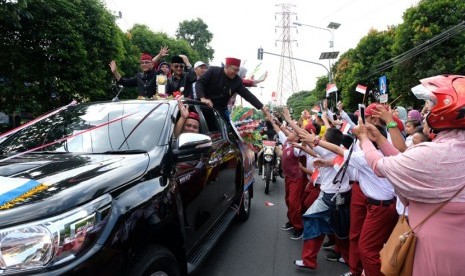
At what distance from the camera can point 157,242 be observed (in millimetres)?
2262

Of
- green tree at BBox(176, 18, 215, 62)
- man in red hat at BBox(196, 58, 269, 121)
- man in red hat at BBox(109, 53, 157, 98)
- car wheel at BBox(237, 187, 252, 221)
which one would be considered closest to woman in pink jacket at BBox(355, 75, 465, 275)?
man in red hat at BBox(196, 58, 269, 121)

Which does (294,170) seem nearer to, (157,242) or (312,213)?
(312,213)

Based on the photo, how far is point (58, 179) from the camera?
6.32 feet

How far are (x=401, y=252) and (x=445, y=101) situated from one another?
2.80 feet

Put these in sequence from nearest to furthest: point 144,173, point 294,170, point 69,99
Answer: point 144,173 → point 294,170 → point 69,99

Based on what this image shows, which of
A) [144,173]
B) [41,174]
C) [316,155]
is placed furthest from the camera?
[316,155]

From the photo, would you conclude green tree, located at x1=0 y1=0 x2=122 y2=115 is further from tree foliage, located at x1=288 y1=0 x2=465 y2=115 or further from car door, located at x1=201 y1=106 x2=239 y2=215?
tree foliage, located at x1=288 y1=0 x2=465 y2=115

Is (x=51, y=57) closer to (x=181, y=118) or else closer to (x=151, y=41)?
(x=181, y=118)

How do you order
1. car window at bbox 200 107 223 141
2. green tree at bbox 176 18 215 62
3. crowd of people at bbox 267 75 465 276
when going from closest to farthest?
1. crowd of people at bbox 267 75 465 276
2. car window at bbox 200 107 223 141
3. green tree at bbox 176 18 215 62

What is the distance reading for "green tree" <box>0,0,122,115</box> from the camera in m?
10.8

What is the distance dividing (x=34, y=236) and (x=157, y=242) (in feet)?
2.79

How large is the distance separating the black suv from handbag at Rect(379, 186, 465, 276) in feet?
4.47

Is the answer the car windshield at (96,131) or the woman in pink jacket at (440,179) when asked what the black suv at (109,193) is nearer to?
the car windshield at (96,131)

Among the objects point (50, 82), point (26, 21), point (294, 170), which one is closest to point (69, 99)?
point (50, 82)
